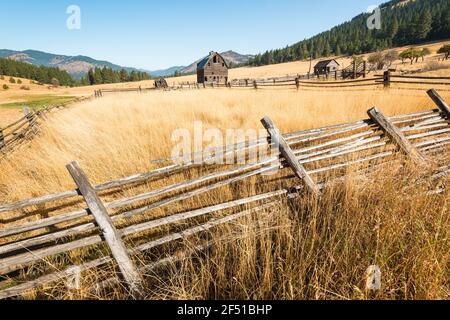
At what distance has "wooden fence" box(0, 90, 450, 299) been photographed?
2.32 m

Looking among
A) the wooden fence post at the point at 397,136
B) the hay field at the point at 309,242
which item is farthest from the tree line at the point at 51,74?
the wooden fence post at the point at 397,136

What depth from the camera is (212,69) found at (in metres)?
42.7

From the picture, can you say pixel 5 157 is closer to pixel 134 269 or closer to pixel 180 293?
pixel 134 269

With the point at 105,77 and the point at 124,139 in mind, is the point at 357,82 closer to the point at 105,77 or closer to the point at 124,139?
the point at 124,139

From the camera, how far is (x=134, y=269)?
2248mm

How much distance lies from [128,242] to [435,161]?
15.5 ft

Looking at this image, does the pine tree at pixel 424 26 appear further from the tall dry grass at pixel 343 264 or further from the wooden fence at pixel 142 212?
the tall dry grass at pixel 343 264

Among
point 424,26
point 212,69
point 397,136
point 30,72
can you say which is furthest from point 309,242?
point 30,72

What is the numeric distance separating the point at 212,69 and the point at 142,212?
43.0 meters

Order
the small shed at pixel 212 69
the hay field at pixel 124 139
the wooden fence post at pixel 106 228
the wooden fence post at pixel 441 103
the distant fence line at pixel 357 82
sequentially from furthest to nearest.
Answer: the small shed at pixel 212 69 < the distant fence line at pixel 357 82 < the wooden fence post at pixel 441 103 < the hay field at pixel 124 139 < the wooden fence post at pixel 106 228

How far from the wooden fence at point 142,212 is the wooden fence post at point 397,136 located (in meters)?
0.02

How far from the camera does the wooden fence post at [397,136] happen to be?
13.5ft

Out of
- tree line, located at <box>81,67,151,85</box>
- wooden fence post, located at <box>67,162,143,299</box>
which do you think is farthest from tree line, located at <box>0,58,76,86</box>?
wooden fence post, located at <box>67,162,143,299</box>
